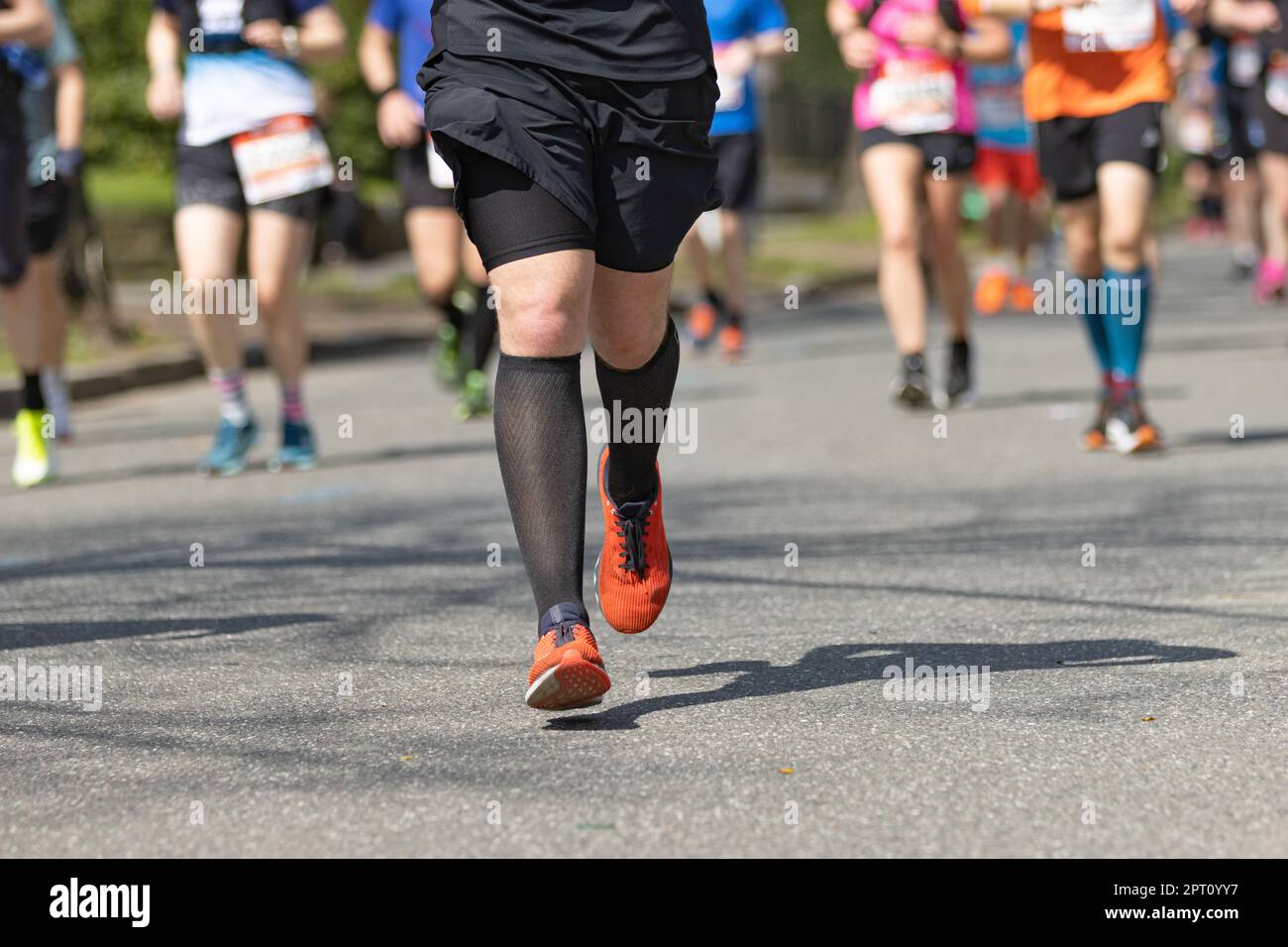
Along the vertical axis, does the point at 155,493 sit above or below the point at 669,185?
below

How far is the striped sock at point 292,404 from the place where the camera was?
8.27m

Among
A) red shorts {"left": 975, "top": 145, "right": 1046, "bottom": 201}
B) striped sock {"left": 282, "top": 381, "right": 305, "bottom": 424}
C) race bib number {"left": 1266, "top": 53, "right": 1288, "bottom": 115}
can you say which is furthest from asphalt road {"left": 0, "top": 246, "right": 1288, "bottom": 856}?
red shorts {"left": 975, "top": 145, "right": 1046, "bottom": 201}

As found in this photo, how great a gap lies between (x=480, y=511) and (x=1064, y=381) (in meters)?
4.50

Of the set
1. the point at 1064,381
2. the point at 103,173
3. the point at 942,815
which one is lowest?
the point at 942,815

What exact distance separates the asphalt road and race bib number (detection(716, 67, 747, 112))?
394 cm

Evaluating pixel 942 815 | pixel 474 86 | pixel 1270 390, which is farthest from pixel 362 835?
pixel 1270 390

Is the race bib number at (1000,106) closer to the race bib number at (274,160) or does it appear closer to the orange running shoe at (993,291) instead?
the orange running shoe at (993,291)

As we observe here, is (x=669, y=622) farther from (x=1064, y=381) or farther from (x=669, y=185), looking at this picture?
(x=1064, y=381)

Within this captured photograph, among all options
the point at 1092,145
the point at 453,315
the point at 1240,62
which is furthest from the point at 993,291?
the point at 1092,145

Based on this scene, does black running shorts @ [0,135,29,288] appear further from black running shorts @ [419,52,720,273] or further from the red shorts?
the red shorts

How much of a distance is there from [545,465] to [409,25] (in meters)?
5.89

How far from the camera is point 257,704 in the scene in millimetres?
4184

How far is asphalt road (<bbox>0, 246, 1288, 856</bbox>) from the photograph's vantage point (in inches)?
132

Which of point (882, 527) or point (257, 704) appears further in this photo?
point (882, 527)
